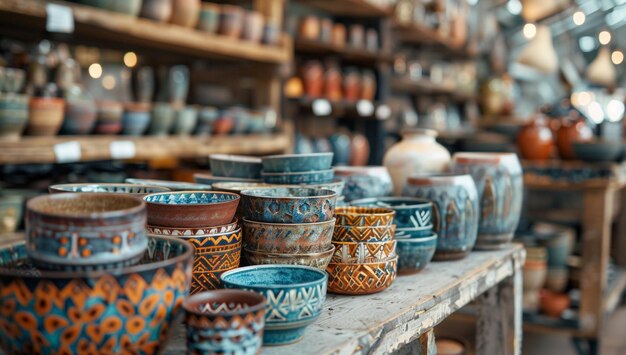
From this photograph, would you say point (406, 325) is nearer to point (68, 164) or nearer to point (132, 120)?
point (132, 120)

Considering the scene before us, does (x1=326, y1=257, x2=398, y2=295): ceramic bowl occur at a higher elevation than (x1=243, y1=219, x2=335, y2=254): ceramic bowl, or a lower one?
lower

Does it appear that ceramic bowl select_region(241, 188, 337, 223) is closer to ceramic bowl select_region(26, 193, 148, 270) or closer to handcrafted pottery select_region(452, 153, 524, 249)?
ceramic bowl select_region(26, 193, 148, 270)

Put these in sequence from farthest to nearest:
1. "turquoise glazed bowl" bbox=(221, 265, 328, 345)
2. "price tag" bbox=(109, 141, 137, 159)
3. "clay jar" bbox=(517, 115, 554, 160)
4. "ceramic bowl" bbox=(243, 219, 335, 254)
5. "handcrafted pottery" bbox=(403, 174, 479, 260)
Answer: "clay jar" bbox=(517, 115, 554, 160) → "price tag" bbox=(109, 141, 137, 159) → "handcrafted pottery" bbox=(403, 174, 479, 260) → "ceramic bowl" bbox=(243, 219, 335, 254) → "turquoise glazed bowl" bbox=(221, 265, 328, 345)

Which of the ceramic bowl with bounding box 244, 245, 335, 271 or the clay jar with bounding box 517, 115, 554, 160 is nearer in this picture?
the ceramic bowl with bounding box 244, 245, 335, 271

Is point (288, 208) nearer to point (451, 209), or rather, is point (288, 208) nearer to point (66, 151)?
point (451, 209)

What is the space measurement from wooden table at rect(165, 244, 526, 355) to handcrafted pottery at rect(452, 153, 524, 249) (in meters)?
0.05

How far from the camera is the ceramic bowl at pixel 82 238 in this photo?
2.44 feet

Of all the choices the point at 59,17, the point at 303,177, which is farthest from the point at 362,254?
the point at 59,17

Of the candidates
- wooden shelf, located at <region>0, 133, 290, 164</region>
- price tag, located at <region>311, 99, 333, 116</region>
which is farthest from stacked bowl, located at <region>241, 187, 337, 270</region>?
price tag, located at <region>311, 99, 333, 116</region>

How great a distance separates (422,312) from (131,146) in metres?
1.66

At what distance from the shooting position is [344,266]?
1162 mm

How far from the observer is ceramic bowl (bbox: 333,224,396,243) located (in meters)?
1.18

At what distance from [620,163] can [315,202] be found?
9.96ft

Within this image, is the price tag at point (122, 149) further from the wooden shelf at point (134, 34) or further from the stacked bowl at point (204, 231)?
the stacked bowl at point (204, 231)
